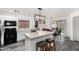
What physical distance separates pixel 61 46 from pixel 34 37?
77cm

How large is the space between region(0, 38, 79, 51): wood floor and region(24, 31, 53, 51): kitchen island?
13 centimetres

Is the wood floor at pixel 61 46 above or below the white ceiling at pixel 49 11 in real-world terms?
below

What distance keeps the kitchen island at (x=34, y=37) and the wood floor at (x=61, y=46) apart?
0.43 ft

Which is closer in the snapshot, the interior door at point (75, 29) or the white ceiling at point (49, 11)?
the white ceiling at point (49, 11)

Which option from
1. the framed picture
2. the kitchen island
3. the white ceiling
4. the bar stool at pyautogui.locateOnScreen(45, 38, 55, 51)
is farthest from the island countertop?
the white ceiling

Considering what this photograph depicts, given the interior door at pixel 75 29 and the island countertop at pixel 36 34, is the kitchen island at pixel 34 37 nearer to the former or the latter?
the island countertop at pixel 36 34

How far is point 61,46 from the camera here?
227cm

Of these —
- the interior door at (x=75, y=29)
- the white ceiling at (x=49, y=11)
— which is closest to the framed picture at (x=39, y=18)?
the white ceiling at (x=49, y=11)

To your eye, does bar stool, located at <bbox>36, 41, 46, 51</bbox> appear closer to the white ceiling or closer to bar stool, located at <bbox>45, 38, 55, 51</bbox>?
bar stool, located at <bbox>45, 38, 55, 51</bbox>

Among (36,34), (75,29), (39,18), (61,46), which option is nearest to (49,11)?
(39,18)

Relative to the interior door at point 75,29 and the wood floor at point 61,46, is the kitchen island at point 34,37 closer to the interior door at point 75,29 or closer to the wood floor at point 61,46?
the wood floor at point 61,46

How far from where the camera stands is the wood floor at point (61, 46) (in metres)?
2.16

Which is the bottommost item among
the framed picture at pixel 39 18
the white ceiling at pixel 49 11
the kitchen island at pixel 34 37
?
the kitchen island at pixel 34 37
